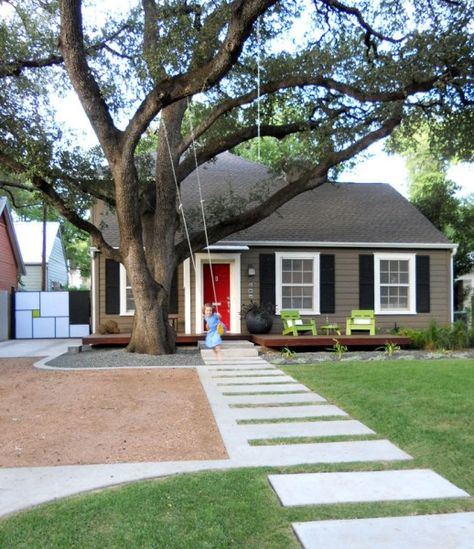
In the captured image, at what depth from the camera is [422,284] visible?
1574cm

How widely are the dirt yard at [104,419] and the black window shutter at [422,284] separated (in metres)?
8.58

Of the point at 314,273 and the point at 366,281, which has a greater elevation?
the point at 314,273

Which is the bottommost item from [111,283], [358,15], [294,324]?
[294,324]

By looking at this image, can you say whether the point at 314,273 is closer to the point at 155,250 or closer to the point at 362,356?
the point at 362,356

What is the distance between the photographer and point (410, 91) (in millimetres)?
11086

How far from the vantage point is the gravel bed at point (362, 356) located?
440 inches

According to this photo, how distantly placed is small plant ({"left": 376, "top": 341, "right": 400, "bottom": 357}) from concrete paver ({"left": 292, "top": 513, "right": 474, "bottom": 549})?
8.94 m

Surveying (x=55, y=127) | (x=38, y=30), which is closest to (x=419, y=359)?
(x=55, y=127)

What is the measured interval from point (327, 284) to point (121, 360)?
264 inches

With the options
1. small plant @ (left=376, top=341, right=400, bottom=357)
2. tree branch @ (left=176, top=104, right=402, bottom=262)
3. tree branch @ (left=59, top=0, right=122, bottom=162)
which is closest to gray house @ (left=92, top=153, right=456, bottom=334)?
tree branch @ (left=176, top=104, right=402, bottom=262)

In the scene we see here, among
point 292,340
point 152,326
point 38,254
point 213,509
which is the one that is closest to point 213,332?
point 152,326

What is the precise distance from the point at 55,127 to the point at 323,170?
6.03m

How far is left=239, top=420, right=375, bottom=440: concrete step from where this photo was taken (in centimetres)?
549

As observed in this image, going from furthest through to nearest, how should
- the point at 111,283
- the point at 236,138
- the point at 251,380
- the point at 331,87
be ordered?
1. the point at 111,283
2. the point at 236,138
3. the point at 331,87
4. the point at 251,380
